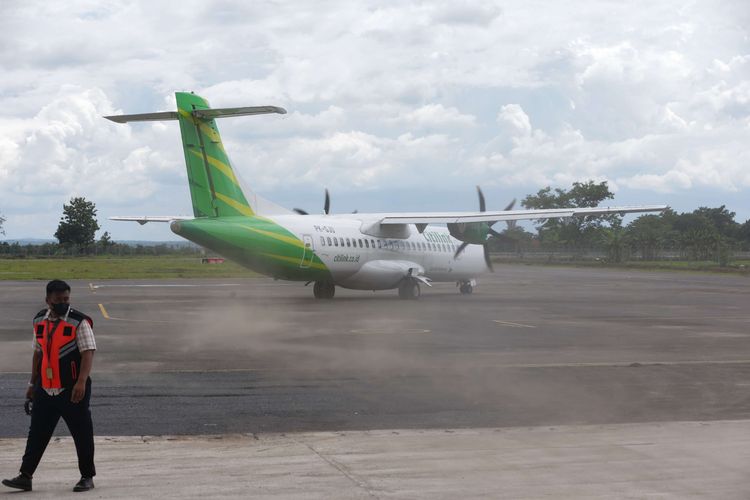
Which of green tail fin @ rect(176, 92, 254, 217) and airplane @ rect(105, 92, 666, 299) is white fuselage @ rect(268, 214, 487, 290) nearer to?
airplane @ rect(105, 92, 666, 299)

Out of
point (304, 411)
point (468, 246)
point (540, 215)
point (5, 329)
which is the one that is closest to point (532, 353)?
point (304, 411)

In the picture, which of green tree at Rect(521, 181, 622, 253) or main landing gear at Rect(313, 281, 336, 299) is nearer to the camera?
main landing gear at Rect(313, 281, 336, 299)

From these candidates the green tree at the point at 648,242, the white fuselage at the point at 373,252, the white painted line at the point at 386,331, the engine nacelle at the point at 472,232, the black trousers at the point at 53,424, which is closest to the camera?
the black trousers at the point at 53,424

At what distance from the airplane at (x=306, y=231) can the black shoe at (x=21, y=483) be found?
22.4 meters

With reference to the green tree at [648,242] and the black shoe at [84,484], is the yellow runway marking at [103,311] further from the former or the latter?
the green tree at [648,242]

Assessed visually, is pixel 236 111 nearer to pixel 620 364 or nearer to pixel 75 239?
pixel 620 364

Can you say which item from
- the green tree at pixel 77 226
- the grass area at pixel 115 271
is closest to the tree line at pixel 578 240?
the green tree at pixel 77 226

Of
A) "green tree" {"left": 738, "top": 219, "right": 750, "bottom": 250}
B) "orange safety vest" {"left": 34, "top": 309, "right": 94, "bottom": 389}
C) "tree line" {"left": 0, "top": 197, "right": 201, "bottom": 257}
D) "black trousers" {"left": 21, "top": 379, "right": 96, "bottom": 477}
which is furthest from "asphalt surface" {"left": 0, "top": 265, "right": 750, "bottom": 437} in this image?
Answer: "green tree" {"left": 738, "top": 219, "right": 750, "bottom": 250}

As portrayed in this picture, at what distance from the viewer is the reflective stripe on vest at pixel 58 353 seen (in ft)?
26.5

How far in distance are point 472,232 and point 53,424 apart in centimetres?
3244

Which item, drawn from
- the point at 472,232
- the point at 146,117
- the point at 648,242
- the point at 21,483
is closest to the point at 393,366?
the point at 21,483

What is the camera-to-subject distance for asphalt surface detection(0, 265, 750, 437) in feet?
38.8

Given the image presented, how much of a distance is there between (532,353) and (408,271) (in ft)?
63.4

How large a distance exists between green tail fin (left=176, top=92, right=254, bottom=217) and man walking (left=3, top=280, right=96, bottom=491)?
24.2 m
